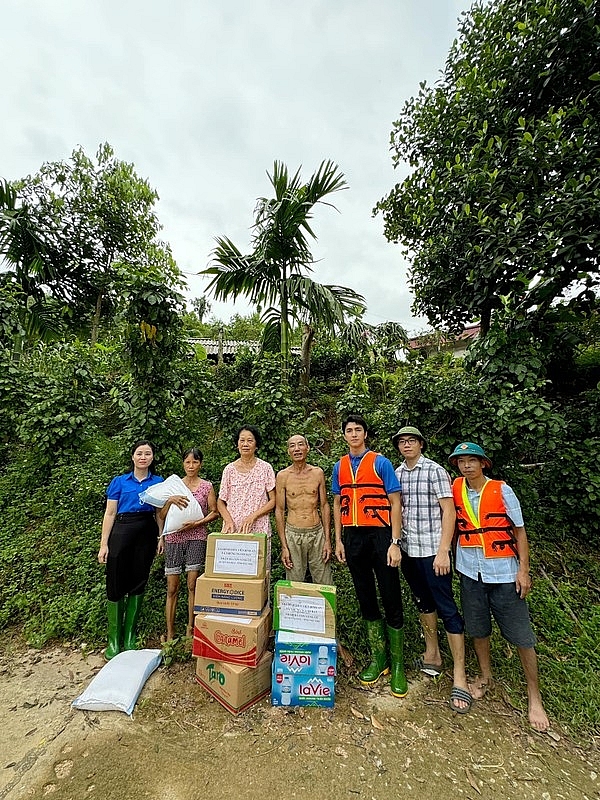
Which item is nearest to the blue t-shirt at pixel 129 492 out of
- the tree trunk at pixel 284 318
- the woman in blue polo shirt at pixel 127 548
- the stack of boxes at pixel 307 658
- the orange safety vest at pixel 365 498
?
the woman in blue polo shirt at pixel 127 548

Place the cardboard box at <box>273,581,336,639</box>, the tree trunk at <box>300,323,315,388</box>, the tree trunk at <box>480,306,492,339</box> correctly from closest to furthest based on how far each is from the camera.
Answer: the cardboard box at <box>273,581,336,639</box>, the tree trunk at <box>480,306,492,339</box>, the tree trunk at <box>300,323,315,388</box>

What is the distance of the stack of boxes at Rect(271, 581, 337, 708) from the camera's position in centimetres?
214

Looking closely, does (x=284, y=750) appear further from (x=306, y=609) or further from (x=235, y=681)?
(x=306, y=609)

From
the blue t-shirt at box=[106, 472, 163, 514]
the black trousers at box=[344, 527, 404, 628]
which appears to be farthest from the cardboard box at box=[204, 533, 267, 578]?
the blue t-shirt at box=[106, 472, 163, 514]

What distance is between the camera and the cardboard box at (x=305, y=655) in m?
2.13

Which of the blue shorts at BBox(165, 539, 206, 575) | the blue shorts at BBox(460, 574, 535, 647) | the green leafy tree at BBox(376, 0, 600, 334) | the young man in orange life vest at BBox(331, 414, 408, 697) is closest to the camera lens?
the blue shorts at BBox(460, 574, 535, 647)

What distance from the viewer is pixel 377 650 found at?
2.44 metres

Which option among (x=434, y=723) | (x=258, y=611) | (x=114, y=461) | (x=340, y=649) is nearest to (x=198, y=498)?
(x=258, y=611)

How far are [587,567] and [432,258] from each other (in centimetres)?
333

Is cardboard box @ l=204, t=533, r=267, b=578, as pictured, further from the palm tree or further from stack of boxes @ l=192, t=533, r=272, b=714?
the palm tree

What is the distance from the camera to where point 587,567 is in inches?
133

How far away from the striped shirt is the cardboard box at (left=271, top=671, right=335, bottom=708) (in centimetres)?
102

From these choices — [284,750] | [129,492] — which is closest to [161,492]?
[129,492]

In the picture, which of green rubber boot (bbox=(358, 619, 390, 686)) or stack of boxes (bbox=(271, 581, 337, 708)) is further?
green rubber boot (bbox=(358, 619, 390, 686))
